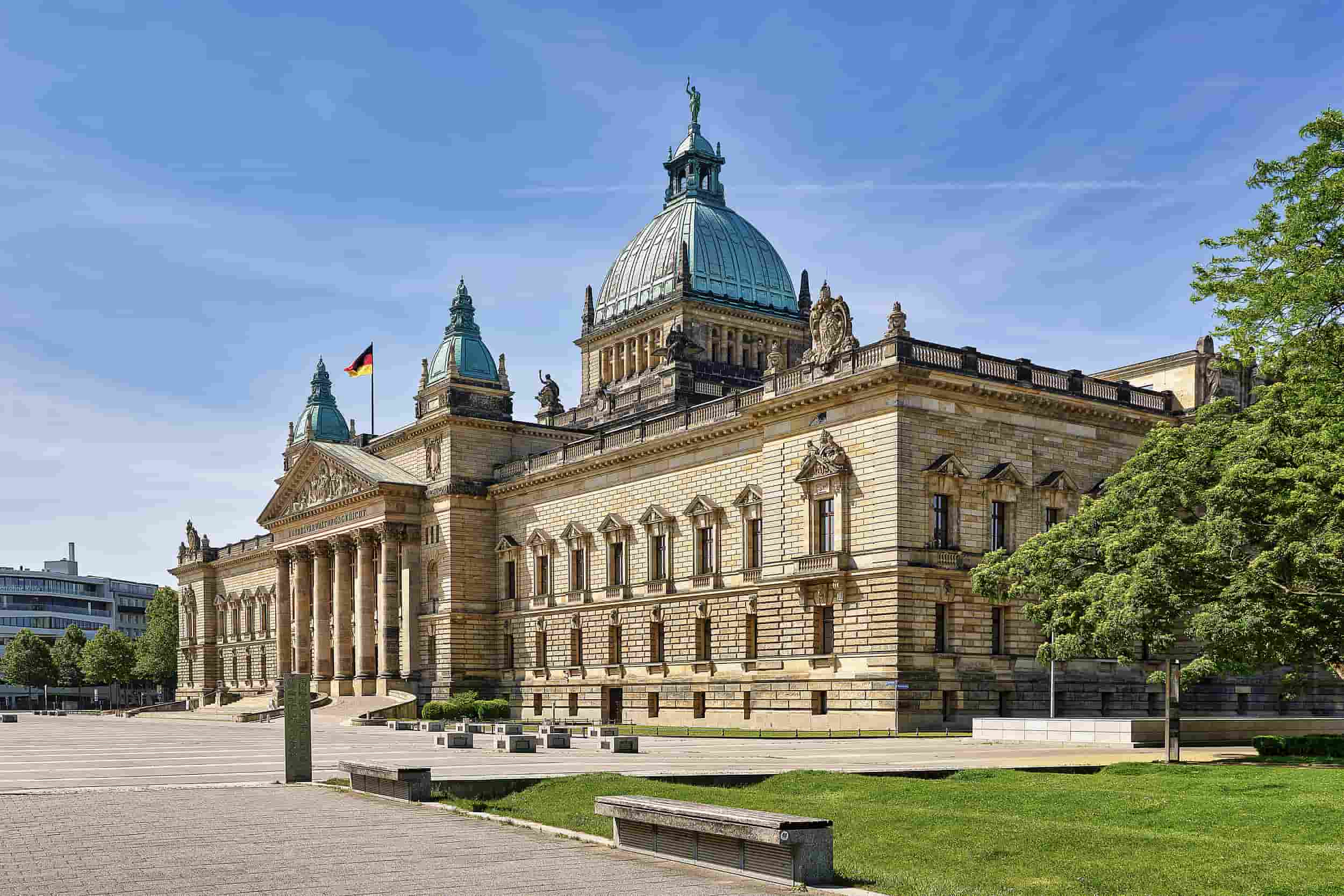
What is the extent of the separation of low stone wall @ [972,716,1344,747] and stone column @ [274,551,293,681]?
7192 cm

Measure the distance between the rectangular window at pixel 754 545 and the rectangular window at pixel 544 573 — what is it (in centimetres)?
1978

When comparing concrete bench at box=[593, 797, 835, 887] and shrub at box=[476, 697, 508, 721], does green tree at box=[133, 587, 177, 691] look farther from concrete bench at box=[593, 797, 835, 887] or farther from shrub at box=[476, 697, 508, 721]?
concrete bench at box=[593, 797, 835, 887]

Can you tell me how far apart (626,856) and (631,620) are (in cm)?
5806

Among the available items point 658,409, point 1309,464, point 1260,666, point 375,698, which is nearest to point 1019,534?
point 1260,666

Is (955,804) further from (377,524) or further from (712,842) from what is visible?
(377,524)

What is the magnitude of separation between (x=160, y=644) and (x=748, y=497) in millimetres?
97708

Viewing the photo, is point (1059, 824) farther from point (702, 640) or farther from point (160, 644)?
point (160, 644)

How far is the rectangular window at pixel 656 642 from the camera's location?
240 ft

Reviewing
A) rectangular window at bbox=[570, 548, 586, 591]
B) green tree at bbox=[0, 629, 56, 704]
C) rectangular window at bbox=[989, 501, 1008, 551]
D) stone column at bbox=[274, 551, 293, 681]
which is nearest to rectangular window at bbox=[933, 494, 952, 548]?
rectangular window at bbox=[989, 501, 1008, 551]

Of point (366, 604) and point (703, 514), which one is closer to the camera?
point (703, 514)

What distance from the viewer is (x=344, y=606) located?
316 feet

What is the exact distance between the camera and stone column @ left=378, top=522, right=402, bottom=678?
8925 cm

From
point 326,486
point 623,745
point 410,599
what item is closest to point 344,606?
point 326,486

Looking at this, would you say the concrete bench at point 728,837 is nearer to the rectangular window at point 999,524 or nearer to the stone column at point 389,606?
the rectangular window at point 999,524
